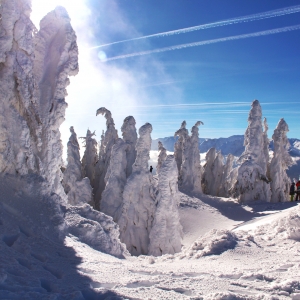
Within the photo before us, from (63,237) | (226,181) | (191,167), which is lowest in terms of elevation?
(63,237)

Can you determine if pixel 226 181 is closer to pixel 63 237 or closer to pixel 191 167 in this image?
pixel 191 167

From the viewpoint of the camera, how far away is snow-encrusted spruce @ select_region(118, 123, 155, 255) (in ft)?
50.3

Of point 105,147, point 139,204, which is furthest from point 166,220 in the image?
point 105,147

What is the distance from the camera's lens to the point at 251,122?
23.2 m

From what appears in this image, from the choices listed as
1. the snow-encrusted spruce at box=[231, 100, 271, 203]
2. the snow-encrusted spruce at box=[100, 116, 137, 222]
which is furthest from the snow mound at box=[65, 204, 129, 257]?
the snow-encrusted spruce at box=[231, 100, 271, 203]

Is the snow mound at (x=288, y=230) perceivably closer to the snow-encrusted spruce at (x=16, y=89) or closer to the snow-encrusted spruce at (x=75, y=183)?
the snow-encrusted spruce at (x=16, y=89)

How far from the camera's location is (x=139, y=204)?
16000 millimetres

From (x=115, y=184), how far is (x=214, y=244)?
1280 centimetres

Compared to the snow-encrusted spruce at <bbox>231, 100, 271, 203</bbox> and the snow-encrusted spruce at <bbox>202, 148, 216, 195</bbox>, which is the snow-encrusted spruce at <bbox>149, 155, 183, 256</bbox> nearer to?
the snow-encrusted spruce at <bbox>231, 100, 271, 203</bbox>

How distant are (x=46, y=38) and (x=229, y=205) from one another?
1786cm

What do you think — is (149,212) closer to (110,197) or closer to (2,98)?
(110,197)

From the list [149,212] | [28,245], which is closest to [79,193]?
[149,212]

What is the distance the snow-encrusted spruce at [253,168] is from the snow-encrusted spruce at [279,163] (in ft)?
3.20

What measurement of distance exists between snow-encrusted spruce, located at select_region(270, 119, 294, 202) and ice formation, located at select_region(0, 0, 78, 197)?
19.4 meters
